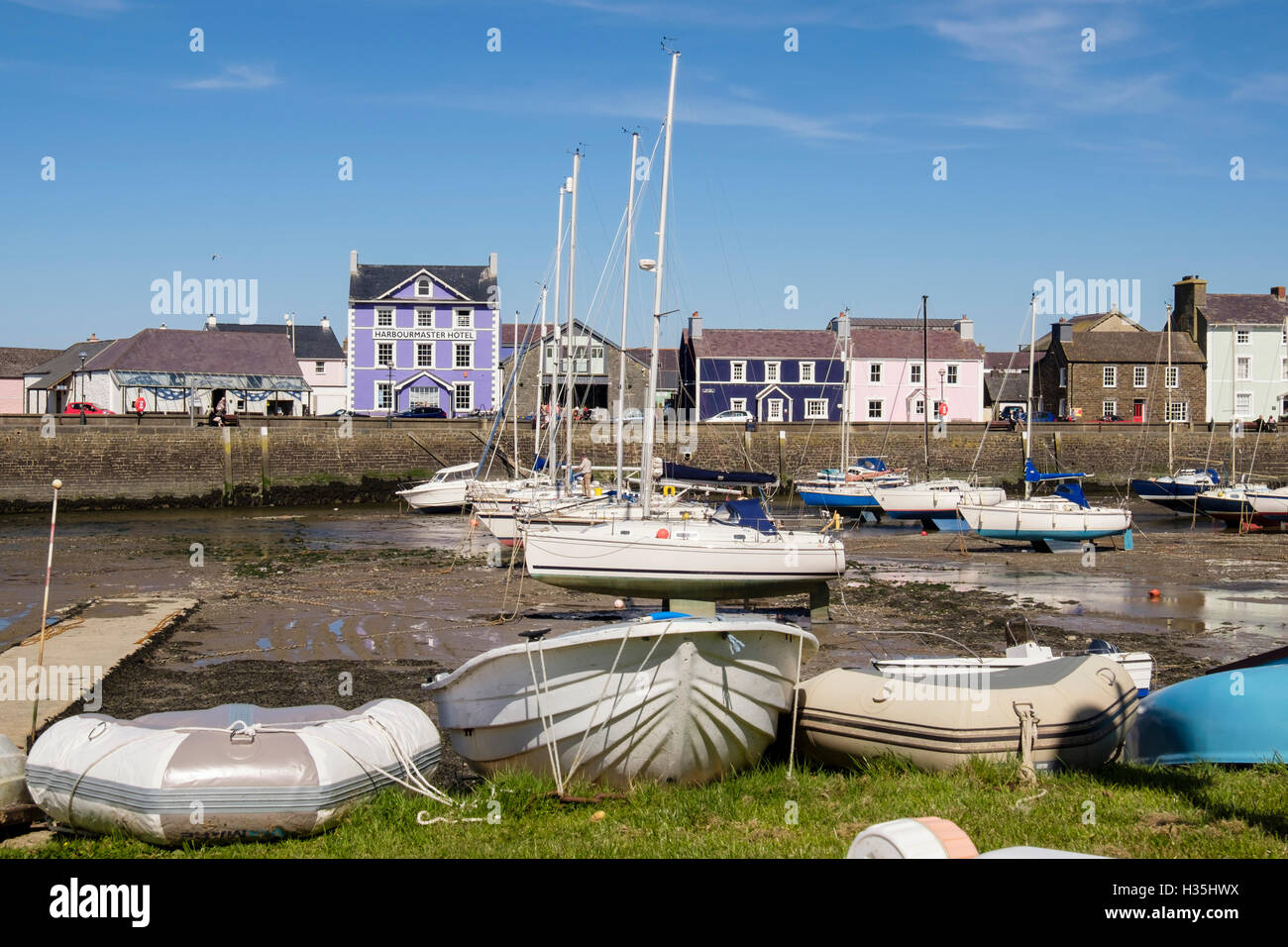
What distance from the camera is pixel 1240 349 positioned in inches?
2827

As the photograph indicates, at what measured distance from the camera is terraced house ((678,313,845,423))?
69.4m

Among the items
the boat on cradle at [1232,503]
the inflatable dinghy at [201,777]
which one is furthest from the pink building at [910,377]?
the inflatable dinghy at [201,777]

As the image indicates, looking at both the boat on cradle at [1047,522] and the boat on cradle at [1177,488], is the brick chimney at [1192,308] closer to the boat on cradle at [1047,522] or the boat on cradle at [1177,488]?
the boat on cradle at [1177,488]

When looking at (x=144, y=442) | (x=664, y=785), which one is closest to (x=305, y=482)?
(x=144, y=442)

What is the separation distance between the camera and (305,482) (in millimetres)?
52250

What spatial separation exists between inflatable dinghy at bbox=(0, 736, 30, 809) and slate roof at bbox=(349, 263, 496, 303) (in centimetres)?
6023

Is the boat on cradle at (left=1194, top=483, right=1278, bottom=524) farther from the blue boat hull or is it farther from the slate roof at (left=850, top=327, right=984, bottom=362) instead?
the blue boat hull

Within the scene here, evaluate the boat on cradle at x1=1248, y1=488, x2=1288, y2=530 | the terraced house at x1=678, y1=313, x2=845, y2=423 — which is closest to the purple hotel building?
the terraced house at x1=678, y1=313, x2=845, y2=423

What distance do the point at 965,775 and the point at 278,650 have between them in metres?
11.1

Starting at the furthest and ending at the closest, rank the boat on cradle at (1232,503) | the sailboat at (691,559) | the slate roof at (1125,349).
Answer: the slate roof at (1125,349), the boat on cradle at (1232,503), the sailboat at (691,559)

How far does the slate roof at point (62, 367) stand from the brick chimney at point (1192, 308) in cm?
6627

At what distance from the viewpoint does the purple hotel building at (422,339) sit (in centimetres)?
6619

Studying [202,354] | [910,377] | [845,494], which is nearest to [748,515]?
[845,494]
